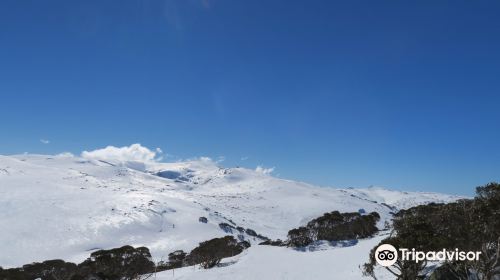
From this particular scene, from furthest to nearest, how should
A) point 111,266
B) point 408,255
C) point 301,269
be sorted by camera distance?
point 111,266, point 301,269, point 408,255

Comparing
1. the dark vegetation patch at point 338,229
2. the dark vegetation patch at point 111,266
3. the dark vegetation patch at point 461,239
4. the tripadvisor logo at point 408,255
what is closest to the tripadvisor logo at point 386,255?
the tripadvisor logo at point 408,255

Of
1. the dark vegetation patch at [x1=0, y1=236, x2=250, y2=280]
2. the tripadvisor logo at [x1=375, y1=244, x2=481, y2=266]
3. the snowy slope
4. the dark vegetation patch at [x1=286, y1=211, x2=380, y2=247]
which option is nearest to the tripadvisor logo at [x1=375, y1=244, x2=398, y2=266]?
the tripadvisor logo at [x1=375, y1=244, x2=481, y2=266]

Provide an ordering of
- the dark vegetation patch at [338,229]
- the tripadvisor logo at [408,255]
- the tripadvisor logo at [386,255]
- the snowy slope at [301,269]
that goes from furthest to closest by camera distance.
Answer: the dark vegetation patch at [338,229] < the snowy slope at [301,269] < the tripadvisor logo at [386,255] < the tripadvisor logo at [408,255]

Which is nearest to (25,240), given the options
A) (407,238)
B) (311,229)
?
(311,229)

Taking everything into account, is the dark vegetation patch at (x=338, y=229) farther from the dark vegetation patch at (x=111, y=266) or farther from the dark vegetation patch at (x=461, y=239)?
the dark vegetation patch at (x=461, y=239)

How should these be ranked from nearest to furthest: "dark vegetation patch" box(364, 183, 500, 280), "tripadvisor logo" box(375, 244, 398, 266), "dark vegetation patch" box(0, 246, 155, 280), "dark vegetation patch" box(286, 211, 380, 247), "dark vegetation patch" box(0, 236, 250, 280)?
"dark vegetation patch" box(364, 183, 500, 280), "tripadvisor logo" box(375, 244, 398, 266), "dark vegetation patch" box(0, 246, 155, 280), "dark vegetation patch" box(0, 236, 250, 280), "dark vegetation patch" box(286, 211, 380, 247)

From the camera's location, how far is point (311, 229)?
314ft

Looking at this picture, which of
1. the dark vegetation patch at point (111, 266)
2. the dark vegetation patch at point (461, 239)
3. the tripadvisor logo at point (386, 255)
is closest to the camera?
the dark vegetation patch at point (461, 239)

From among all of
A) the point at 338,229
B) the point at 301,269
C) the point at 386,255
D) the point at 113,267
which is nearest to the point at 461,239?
the point at 386,255

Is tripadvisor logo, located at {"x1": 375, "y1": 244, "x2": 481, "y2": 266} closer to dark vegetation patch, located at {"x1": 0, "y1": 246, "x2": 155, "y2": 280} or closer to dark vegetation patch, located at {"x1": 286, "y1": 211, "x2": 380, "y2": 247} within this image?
dark vegetation patch, located at {"x1": 0, "y1": 246, "x2": 155, "y2": 280}

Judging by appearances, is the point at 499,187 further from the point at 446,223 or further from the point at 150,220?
the point at 150,220

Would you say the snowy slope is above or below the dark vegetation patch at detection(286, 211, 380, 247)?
below

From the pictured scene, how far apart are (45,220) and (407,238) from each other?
184 meters

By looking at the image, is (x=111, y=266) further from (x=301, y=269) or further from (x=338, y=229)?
(x=338, y=229)
